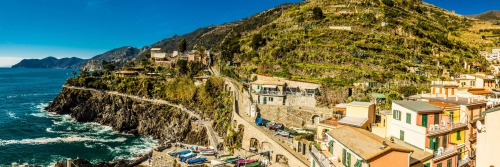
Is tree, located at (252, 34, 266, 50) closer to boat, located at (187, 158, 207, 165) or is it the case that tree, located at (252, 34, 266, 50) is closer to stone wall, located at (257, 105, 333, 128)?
stone wall, located at (257, 105, 333, 128)

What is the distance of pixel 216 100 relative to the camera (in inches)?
2285

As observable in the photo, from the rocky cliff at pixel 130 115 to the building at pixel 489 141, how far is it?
39.9 meters

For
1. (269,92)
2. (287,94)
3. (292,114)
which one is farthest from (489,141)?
(269,92)

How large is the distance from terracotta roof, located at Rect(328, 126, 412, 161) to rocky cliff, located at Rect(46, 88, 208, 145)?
33129mm

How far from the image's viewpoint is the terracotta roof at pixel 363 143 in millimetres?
17180

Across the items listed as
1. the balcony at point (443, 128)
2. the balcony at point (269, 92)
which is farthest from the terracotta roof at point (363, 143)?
the balcony at point (269, 92)

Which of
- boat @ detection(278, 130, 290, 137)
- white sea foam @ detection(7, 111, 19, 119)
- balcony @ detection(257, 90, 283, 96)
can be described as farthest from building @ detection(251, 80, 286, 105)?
white sea foam @ detection(7, 111, 19, 119)

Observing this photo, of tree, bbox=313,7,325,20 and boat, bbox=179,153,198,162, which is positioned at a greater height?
tree, bbox=313,7,325,20

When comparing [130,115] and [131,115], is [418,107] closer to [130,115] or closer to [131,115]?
[131,115]

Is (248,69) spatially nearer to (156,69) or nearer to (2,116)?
(156,69)

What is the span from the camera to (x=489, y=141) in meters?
15.7

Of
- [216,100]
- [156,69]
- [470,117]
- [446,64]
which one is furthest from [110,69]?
[470,117]

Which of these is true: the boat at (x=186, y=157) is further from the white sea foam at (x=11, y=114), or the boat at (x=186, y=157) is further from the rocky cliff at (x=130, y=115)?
the white sea foam at (x=11, y=114)

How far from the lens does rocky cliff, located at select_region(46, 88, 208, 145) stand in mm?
58031
